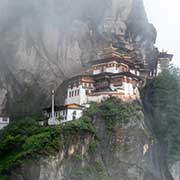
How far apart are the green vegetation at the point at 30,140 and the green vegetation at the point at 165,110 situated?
288 inches

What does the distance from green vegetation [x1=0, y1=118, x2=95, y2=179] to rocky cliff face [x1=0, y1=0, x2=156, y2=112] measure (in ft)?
16.5

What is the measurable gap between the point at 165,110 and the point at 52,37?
11664 mm

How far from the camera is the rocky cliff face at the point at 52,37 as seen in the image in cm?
3297

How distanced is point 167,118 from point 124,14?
13.2 meters

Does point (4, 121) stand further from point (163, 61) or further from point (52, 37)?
point (163, 61)

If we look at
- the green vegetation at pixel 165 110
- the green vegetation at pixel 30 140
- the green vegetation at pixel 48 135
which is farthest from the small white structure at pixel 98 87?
the green vegetation at pixel 30 140

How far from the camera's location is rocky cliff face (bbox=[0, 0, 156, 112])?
108ft

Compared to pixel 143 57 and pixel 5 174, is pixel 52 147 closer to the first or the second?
pixel 5 174

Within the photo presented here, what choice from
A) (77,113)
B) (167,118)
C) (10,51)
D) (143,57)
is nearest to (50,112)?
(77,113)

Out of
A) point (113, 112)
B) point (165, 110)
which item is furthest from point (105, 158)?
point (165, 110)

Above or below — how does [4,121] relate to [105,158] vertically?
above

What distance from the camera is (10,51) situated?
33.1 metres

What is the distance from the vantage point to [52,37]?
115 feet

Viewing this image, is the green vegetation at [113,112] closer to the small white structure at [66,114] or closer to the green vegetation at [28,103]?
the small white structure at [66,114]
